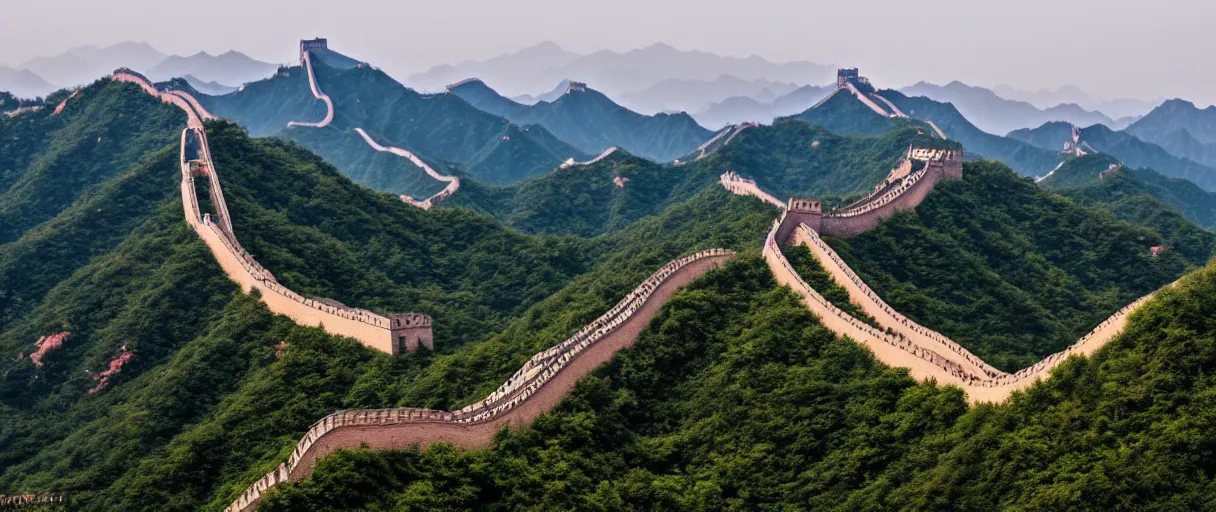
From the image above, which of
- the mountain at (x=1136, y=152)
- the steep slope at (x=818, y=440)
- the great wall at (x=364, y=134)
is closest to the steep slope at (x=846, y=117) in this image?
the mountain at (x=1136, y=152)

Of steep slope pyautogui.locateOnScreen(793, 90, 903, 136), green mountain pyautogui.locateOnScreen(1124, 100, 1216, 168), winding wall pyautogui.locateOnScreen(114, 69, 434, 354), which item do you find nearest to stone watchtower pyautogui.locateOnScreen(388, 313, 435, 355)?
winding wall pyautogui.locateOnScreen(114, 69, 434, 354)

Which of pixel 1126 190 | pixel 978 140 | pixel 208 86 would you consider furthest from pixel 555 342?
pixel 208 86

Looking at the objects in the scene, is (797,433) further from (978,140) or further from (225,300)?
(978,140)

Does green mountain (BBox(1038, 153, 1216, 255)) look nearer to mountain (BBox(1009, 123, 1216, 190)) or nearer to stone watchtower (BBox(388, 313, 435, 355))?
mountain (BBox(1009, 123, 1216, 190))

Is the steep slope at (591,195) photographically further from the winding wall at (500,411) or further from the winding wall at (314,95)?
the winding wall at (500,411)

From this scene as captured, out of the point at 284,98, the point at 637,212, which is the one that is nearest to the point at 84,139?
the point at 637,212

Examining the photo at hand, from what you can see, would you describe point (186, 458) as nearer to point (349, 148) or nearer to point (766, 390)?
point (766, 390)
